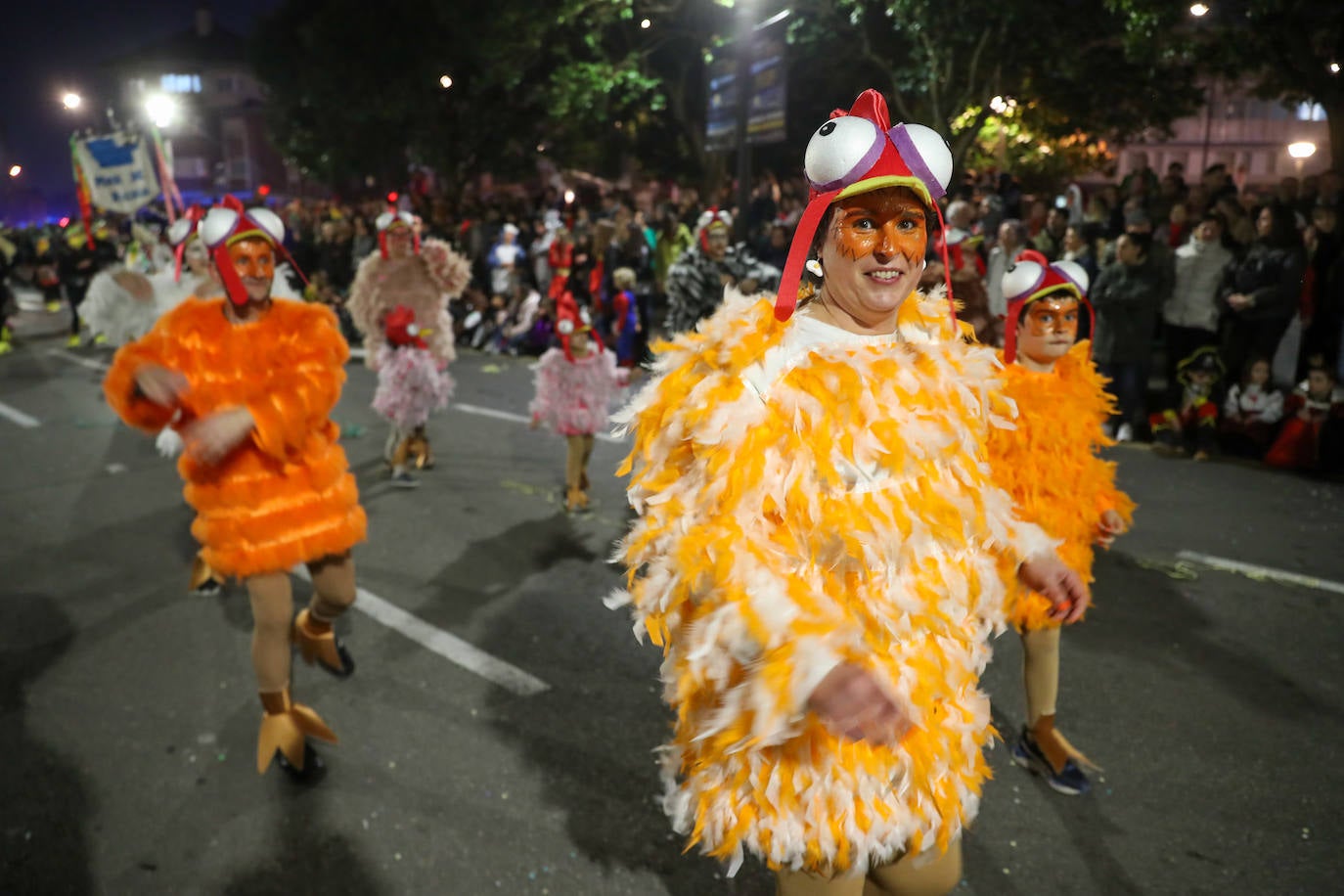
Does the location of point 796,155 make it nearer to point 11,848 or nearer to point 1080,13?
point 1080,13

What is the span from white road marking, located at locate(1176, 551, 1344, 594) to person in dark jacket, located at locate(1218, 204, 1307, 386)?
395 cm

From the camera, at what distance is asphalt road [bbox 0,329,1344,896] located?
2992 mm

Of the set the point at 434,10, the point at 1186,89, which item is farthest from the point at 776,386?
the point at 434,10

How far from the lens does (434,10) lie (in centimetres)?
2606

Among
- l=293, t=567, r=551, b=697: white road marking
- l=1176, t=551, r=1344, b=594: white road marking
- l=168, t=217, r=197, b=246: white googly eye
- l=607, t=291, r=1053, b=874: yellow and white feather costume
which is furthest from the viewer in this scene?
l=168, t=217, r=197, b=246: white googly eye

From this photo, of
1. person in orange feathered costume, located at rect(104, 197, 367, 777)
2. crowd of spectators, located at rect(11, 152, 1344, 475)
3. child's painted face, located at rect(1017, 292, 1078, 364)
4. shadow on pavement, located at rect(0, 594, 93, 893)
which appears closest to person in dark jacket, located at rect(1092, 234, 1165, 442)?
crowd of spectators, located at rect(11, 152, 1344, 475)

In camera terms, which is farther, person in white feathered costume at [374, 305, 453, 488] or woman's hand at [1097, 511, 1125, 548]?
person in white feathered costume at [374, 305, 453, 488]

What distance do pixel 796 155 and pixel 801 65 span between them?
10.5 ft

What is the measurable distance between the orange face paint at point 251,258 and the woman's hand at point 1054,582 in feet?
9.20

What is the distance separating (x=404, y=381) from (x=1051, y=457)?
17.5 feet

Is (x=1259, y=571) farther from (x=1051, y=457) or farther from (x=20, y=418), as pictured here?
(x=20, y=418)

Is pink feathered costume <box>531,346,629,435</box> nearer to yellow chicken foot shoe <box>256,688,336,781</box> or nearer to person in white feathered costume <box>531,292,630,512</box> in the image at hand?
person in white feathered costume <box>531,292,630,512</box>

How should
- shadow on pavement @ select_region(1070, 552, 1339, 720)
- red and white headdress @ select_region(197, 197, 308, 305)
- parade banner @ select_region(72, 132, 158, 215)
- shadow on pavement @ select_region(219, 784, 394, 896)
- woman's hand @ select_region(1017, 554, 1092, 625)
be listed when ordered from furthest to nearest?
parade banner @ select_region(72, 132, 158, 215) < shadow on pavement @ select_region(1070, 552, 1339, 720) < red and white headdress @ select_region(197, 197, 308, 305) < shadow on pavement @ select_region(219, 784, 394, 896) < woman's hand @ select_region(1017, 554, 1092, 625)

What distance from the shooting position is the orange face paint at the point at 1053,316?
324 centimetres
